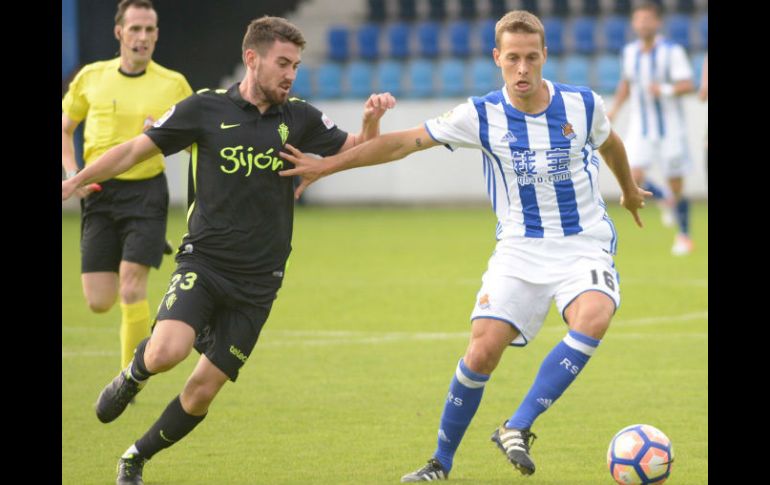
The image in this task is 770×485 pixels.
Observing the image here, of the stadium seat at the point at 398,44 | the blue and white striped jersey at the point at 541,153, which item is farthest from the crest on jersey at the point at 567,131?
the stadium seat at the point at 398,44

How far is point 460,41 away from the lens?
25.9 metres

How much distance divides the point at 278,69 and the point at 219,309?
114cm

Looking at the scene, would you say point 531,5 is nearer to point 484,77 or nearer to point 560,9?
point 560,9

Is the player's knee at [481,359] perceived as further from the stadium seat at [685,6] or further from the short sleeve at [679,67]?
the stadium seat at [685,6]

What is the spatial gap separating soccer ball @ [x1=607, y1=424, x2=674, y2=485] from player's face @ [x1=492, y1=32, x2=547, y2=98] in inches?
64.8

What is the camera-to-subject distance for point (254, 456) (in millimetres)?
6684

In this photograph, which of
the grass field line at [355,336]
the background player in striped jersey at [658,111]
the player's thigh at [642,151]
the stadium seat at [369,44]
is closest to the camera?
the grass field line at [355,336]

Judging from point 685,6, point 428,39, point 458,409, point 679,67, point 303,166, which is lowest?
point 428,39

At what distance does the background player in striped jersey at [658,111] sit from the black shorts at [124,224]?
27.6 ft

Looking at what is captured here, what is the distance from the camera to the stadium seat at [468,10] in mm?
26828

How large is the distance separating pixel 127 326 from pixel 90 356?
64.9 inches

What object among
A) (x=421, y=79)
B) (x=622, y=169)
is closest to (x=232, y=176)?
(x=622, y=169)

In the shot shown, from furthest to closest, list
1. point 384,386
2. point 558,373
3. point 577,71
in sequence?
point 577,71
point 384,386
point 558,373
